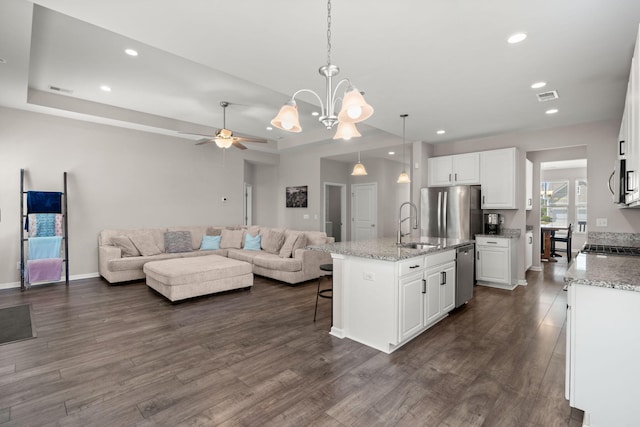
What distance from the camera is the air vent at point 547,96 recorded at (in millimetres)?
→ 3424

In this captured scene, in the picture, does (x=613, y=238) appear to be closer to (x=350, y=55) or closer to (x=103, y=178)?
(x=350, y=55)

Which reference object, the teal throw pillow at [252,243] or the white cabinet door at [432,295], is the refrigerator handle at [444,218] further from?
the teal throw pillow at [252,243]

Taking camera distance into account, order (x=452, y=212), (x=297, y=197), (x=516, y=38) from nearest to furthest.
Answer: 1. (x=516, y=38)
2. (x=452, y=212)
3. (x=297, y=197)

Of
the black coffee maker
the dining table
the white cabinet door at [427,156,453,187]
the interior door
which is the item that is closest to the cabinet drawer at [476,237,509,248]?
the black coffee maker

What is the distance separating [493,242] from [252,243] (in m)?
4.47

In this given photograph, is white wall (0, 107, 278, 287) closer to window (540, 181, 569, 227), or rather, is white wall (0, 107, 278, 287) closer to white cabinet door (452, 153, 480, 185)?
white cabinet door (452, 153, 480, 185)

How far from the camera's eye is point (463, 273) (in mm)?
3820

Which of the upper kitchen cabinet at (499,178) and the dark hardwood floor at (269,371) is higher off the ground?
the upper kitchen cabinet at (499,178)

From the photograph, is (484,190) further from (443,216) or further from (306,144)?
(306,144)

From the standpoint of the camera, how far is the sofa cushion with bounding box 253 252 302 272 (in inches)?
199

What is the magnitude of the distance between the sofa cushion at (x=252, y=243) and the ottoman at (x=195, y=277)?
1.42 m

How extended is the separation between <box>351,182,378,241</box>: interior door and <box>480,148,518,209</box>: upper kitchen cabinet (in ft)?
11.0

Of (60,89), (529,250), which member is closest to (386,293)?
(529,250)

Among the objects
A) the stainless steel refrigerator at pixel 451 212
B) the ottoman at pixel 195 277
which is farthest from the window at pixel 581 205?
the ottoman at pixel 195 277
